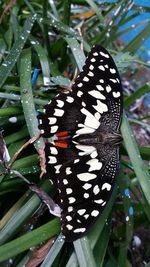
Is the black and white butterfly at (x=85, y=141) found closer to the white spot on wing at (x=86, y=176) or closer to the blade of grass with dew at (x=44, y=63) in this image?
the white spot on wing at (x=86, y=176)

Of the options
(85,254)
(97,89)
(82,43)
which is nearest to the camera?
(85,254)

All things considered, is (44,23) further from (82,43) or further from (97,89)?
(97,89)

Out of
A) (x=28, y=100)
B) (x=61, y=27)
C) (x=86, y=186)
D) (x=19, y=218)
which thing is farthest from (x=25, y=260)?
(x=61, y=27)

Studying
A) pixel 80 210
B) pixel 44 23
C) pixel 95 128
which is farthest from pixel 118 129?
pixel 44 23

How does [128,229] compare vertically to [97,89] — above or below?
below

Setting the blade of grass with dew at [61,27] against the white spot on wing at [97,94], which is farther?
the blade of grass with dew at [61,27]

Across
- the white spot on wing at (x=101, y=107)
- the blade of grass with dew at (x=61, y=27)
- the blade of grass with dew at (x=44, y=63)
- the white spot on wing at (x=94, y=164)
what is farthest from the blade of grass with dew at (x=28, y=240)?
the blade of grass with dew at (x=61, y=27)

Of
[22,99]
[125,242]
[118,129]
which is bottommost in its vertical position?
[125,242]

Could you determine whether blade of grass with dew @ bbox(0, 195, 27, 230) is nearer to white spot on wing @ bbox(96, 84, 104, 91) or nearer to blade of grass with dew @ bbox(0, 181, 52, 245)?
blade of grass with dew @ bbox(0, 181, 52, 245)
